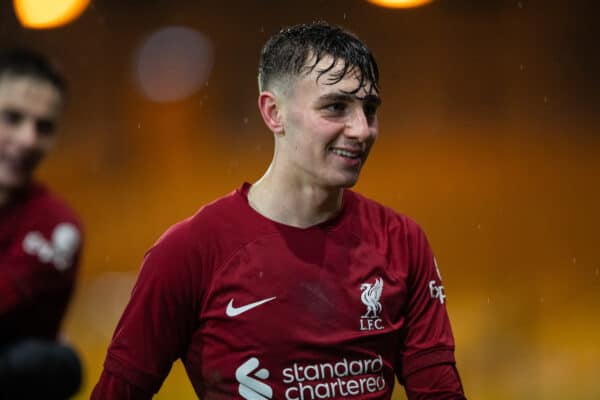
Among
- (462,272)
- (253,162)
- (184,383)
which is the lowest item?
(184,383)

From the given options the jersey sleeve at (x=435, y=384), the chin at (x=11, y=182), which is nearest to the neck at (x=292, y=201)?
the jersey sleeve at (x=435, y=384)

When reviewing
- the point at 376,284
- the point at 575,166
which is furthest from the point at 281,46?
the point at 575,166

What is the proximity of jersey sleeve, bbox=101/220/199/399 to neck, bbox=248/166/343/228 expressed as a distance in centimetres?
21

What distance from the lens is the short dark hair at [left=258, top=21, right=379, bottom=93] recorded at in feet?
6.42

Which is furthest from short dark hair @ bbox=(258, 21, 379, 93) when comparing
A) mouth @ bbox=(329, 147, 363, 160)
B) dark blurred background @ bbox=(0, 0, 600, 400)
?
dark blurred background @ bbox=(0, 0, 600, 400)

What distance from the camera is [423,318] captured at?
2088 mm

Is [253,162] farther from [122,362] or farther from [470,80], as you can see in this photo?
[122,362]

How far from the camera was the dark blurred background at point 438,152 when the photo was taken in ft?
13.3

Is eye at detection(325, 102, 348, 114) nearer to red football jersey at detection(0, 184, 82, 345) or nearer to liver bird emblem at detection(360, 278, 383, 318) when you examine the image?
liver bird emblem at detection(360, 278, 383, 318)

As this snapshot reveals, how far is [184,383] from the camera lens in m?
4.25

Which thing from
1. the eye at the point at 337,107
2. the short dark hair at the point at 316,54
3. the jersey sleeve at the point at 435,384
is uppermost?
the short dark hair at the point at 316,54

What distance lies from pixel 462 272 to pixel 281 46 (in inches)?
94.2

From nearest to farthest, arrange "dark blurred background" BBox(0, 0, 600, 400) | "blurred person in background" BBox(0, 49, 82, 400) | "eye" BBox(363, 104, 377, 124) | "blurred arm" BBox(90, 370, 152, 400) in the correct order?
"blurred person in background" BBox(0, 49, 82, 400) < "blurred arm" BBox(90, 370, 152, 400) < "eye" BBox(363, 104, 377, 124) < "dark blurred background" BBox(0, 0, 600, 400)

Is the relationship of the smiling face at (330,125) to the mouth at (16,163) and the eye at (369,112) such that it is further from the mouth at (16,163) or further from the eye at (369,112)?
the mouth at (16,163)
